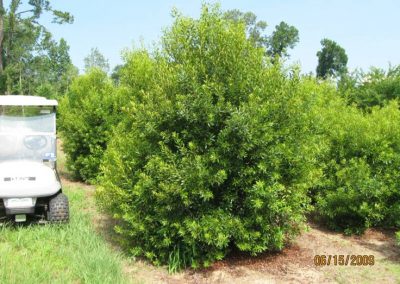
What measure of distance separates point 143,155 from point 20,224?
2096 millimetres

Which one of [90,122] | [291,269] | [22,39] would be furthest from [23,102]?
[22,39]

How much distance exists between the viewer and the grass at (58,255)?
4188mm

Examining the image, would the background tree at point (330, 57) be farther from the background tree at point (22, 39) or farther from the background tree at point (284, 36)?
the background tree at point (22, 39)

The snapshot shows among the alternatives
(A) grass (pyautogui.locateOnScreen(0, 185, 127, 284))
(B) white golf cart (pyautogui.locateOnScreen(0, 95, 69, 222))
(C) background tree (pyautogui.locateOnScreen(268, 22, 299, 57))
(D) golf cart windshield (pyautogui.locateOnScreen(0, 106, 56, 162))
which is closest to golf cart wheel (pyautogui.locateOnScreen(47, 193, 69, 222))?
(B) white golf cart (pyautogui.locateOnScreen(0, 95, 69, 222))

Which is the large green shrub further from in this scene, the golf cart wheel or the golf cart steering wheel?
the golf cart wheel

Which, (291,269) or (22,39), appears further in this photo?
(22,39)

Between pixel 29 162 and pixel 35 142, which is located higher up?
pixel 35 142

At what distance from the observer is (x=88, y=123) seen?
31.8ft

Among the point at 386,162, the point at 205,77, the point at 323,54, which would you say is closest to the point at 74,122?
the point at 205,77

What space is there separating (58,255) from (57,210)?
0.94 meters

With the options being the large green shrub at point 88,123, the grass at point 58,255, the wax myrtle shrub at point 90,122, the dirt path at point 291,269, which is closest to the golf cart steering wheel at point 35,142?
the grass at point 58,255

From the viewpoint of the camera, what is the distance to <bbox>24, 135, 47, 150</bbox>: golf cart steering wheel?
248 inches

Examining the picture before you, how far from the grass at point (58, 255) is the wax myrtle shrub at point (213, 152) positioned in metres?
0.48

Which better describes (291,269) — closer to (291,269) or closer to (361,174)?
(291,269)
